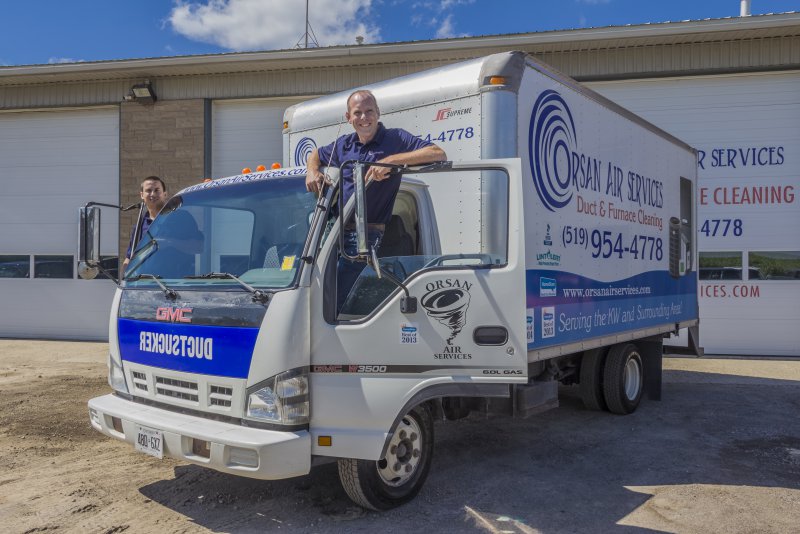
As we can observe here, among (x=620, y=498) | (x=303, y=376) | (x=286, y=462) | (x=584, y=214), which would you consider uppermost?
(x=584, y=214)

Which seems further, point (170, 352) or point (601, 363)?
point (601, 363)

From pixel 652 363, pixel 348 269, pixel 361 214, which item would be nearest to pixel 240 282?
pixel 348 269

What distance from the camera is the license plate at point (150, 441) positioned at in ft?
12.7

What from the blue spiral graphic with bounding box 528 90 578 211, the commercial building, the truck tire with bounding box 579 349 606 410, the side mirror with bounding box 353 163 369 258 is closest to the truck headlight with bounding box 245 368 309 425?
the side mirror with bounding box 353 163 369 258

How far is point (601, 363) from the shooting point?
6797 millimetres

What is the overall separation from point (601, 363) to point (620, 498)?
2361mm

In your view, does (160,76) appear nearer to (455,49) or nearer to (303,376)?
(455,49)

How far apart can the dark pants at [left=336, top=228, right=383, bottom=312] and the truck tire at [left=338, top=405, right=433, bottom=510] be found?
849 millimetres

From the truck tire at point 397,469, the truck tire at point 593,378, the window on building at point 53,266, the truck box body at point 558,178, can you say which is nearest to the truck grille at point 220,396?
Answer: the truck tire at point 397,469

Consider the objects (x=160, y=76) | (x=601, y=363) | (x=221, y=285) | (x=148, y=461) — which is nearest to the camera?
(x=221, y=285)

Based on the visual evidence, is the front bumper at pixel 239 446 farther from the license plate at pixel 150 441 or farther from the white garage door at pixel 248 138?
the white garage door at pixel 248 138

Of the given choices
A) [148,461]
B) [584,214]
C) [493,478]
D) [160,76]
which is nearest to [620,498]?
[493,478]

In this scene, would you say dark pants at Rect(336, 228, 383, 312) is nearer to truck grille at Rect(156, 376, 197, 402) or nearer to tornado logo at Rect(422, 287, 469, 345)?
tornado logo at Rect(422, 287, 469, 345)

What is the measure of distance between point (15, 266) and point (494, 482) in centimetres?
1267
